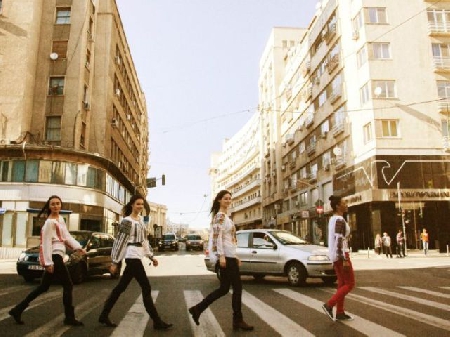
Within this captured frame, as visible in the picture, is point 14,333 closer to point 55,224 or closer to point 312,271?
point 55,224

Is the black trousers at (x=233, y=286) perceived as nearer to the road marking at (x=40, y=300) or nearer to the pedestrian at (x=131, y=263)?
the pedestrian at (x=131, y=263)

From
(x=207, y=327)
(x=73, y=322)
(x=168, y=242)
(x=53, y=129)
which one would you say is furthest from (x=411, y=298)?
(x=168, y=242)

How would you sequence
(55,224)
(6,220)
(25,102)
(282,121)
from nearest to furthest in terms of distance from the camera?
1. (55,224)
2. (6,220)
3. (25,102)
4. (282,121)

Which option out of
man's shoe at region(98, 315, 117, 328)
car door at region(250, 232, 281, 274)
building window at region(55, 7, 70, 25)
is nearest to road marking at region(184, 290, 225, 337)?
man's shoe at region(98, 315, 117, 328)

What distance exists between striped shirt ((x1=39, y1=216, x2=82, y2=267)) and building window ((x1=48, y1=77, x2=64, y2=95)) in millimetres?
27336

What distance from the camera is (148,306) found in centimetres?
→ 584

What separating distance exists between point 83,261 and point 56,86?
868 inches

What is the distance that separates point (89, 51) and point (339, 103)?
68.1 feet

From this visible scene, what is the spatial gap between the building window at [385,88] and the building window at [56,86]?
73.8 ft

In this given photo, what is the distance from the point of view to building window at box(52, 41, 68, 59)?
104 ft

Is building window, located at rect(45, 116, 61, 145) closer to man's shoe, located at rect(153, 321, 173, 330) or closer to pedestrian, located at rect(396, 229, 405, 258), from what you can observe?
pedestrian, located at rect(396, 229, 405, 258)

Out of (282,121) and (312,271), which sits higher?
(282,121)

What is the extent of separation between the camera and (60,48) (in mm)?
31812

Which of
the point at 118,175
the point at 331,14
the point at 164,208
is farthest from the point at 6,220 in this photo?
the point at 164,208
